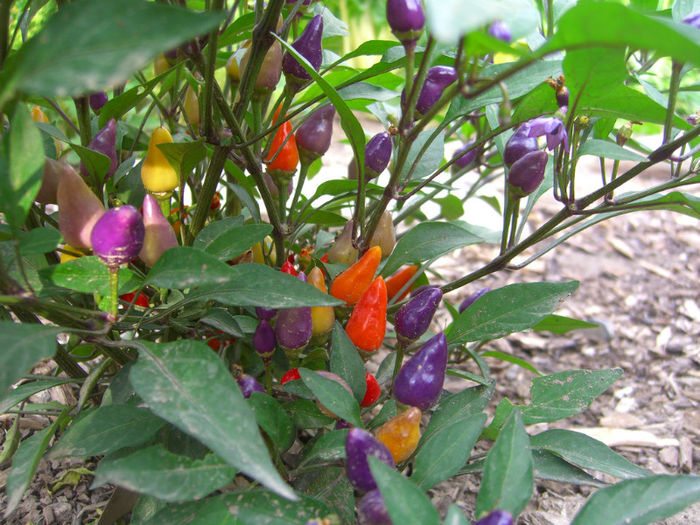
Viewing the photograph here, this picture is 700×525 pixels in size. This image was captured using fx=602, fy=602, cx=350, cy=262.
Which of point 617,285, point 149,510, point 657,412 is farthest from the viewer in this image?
point 617,285

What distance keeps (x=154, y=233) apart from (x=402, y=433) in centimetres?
37

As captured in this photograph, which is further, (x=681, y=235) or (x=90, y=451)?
(x=681, y=235)

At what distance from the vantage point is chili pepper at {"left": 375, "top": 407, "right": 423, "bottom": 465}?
2.24ft

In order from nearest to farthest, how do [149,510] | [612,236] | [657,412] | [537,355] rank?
[149,510] < [657,412] < [537,355] < [612,236]

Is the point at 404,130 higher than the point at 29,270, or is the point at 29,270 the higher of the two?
the point at 404,130

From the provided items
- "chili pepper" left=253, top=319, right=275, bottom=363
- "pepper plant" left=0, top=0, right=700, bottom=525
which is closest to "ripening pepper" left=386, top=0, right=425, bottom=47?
"pepper plant" left=0, top=0, right=700, bottom=525

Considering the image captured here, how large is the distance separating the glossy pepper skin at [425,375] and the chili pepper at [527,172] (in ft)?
0.79

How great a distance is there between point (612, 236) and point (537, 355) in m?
0.98

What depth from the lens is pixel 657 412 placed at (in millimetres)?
1402

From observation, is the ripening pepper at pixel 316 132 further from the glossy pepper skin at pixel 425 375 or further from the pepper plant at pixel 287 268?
the glossy pepper skin at pixel 425 375

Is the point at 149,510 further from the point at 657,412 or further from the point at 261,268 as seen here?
the point at 657,412

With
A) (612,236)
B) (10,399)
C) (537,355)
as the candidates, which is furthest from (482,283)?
(10,399)

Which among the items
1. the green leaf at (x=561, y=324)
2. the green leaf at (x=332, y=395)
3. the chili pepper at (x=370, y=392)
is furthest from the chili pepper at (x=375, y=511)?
the green leaf at (x=561, y=324)

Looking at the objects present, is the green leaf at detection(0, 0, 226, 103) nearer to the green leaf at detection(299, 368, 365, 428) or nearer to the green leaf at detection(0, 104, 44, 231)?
the green leaf at detection(0, 104, 44, 231)
